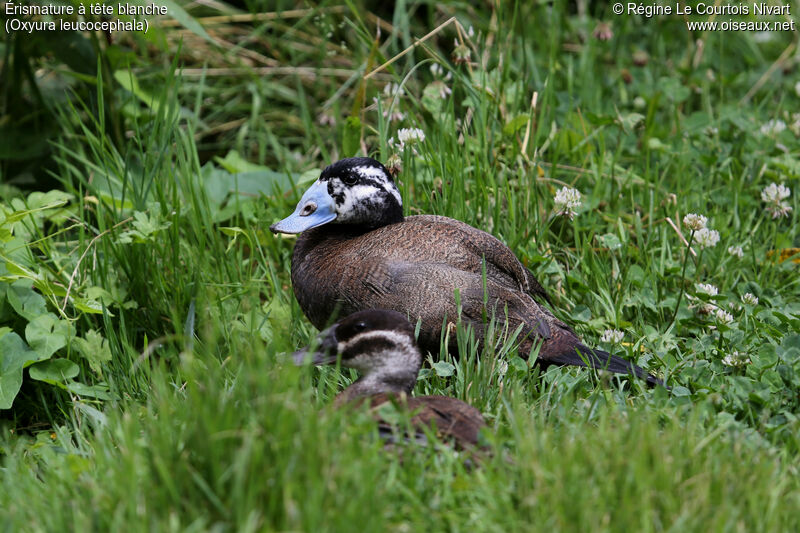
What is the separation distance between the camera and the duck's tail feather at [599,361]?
11.5 feet

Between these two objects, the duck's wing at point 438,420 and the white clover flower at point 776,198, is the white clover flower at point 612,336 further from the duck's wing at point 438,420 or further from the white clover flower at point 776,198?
the white clover flower at point 776,198

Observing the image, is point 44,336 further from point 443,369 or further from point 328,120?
point 328,120

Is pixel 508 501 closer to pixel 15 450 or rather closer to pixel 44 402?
pixel 15 450

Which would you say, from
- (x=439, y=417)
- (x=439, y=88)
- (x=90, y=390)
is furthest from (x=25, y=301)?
(x=439, y=88)

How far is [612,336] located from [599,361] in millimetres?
161

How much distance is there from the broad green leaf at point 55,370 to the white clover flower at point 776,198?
139 inches

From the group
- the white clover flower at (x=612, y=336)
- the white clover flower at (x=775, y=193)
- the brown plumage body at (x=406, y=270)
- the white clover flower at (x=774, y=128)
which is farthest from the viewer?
the white clover flower at (x=774, y=128)

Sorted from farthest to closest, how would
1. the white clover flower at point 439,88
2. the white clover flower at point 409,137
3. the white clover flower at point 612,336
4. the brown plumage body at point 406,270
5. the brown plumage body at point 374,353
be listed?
the white clover flower at point 439,88 → the white clover flower at point 409,137 → the white clover flower at point 612,336 → the brown plumage body at point 406,270 → the brown plumage body at point 374,353

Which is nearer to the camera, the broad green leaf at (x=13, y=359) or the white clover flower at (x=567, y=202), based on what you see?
the broad green leaf at (x=13, y=359)

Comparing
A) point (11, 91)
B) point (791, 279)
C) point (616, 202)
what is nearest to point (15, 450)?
point (11, 91)

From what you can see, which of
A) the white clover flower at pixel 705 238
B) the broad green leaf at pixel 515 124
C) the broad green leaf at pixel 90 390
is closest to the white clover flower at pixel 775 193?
the white clover flower at pixel 705 238

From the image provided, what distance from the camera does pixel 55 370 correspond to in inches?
148

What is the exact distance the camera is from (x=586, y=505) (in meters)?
2.32

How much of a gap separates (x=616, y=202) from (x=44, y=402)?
3097 mm
